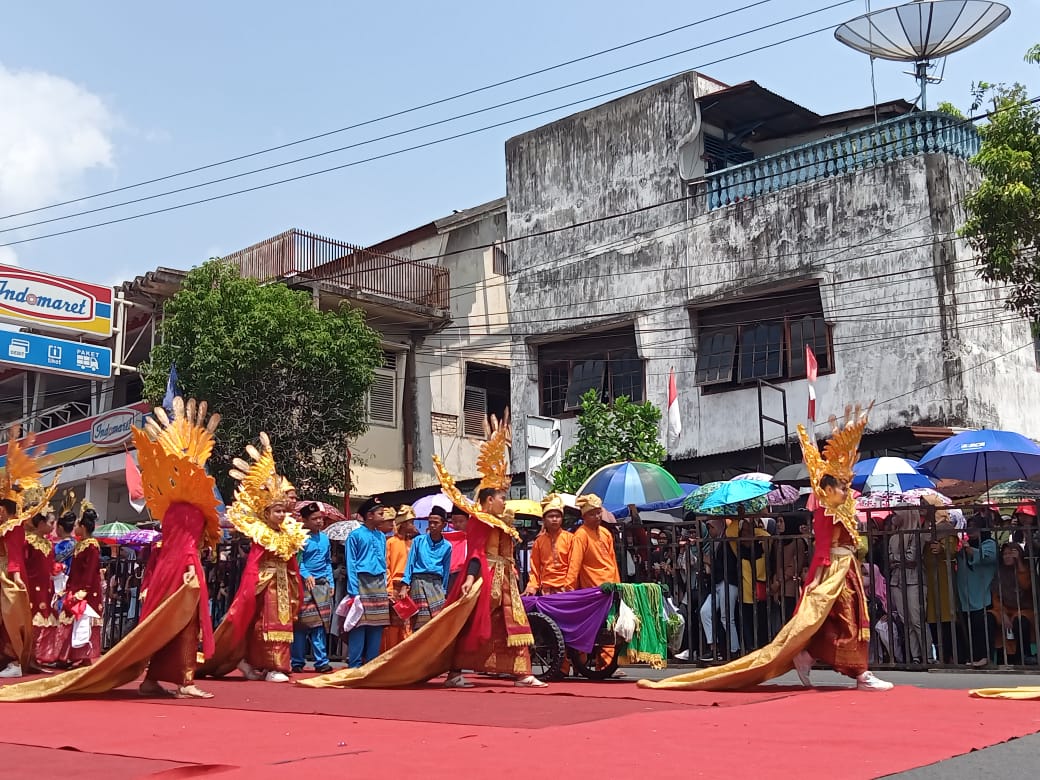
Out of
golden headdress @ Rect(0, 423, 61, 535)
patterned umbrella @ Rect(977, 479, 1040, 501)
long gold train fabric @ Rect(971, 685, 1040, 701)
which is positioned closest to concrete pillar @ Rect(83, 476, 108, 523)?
golden headdress @ Rect(0, 423, 61, 535)

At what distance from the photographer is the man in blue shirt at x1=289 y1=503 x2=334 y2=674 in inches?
455

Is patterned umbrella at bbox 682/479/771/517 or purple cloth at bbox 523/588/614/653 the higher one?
patterned umbrella at bbox 682/479/771/517

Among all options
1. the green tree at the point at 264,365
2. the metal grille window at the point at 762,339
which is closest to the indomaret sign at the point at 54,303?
the green tree at the point at 264,365

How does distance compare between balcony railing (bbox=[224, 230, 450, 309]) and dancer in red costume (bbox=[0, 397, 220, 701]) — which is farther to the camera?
balcony railing (bbox=[224, 230, 450, 309])

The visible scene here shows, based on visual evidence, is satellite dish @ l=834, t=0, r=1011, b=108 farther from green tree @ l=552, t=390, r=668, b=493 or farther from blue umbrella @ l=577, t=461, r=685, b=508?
blue umbrella @ l=577, t=461, r=685, b=508

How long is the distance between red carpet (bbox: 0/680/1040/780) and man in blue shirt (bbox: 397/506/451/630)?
2741 millimetres

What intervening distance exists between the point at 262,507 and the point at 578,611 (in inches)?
117

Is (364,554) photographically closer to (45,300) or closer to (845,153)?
(845,153)

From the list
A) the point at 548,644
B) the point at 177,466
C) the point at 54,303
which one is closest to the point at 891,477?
the point at 548,644

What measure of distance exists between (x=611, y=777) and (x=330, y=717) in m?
2.85

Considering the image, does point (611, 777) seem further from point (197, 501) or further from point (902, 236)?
point (902, 236)

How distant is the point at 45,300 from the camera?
23219mm

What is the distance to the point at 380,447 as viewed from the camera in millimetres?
24641

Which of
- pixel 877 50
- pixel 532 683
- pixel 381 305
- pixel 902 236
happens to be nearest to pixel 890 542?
pixel 532 683
